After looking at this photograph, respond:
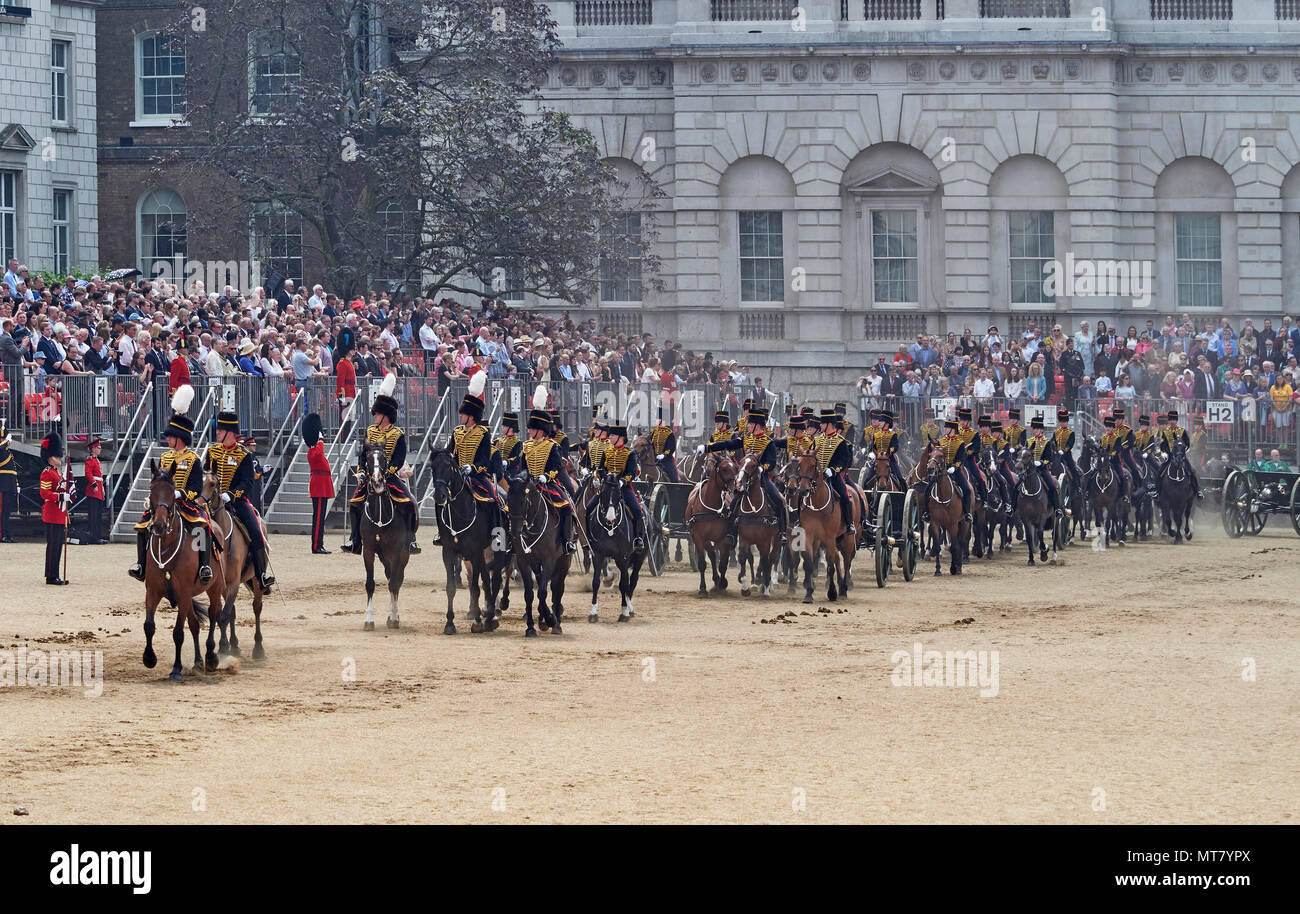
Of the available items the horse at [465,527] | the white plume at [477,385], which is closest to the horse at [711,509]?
the horse at [465,527]

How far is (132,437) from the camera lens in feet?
114

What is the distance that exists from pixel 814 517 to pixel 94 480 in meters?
12.2

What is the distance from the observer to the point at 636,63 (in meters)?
57.3

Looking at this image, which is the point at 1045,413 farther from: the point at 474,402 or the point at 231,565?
the point at 231,565

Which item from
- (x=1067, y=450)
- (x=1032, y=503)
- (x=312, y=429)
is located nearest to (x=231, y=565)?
(x=312, y=429)

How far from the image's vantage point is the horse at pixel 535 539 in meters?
23.3

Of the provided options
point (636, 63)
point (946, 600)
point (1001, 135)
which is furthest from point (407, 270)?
point (946, 600)

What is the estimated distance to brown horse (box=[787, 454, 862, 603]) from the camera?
27578mm

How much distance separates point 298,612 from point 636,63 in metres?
34.6

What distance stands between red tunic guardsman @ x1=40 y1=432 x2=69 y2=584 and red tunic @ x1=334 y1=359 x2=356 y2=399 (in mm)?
7088

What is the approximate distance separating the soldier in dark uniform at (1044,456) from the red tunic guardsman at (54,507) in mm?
16126

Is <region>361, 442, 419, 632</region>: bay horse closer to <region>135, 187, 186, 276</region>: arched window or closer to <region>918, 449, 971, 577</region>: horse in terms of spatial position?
<region>918, 449, 971, 577</region>: horse

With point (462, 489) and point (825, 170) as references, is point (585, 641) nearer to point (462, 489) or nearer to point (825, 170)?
point (462, 489)

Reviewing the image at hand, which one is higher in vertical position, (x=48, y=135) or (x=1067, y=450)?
(x=48, y=135)
